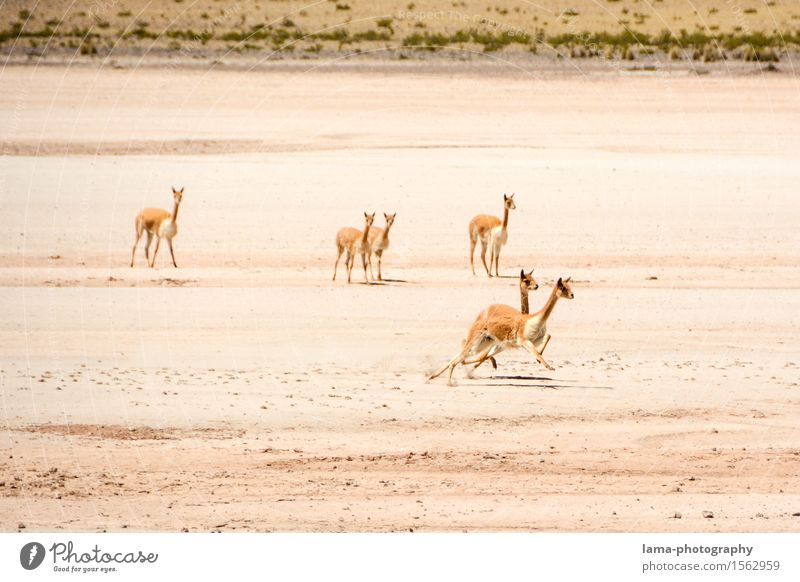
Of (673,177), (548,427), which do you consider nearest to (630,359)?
(548,427)

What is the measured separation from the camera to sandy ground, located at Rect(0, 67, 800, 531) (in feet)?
45.5

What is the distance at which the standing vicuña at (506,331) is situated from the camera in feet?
55.3

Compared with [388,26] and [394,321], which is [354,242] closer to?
[394,321]

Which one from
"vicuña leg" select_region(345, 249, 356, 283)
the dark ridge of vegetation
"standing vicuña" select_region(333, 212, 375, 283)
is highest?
the dark ridge of vegetation

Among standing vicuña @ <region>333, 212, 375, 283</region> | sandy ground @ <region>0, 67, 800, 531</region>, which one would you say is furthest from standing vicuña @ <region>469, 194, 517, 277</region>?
standing vicuña @ <region>333, 212, 375, 283</region>

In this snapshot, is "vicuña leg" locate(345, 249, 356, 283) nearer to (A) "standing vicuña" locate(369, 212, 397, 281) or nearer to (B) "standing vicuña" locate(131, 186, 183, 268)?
(A) "standing vicuña" locate(369, 212, 397, 281)

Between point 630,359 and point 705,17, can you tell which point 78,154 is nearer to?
point 630,359

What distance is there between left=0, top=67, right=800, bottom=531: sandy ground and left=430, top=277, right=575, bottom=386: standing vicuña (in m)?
0.44

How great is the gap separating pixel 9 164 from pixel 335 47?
72.6ft

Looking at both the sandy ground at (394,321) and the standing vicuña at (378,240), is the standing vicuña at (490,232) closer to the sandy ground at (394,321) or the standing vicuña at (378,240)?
the sandy ground at (394,321)

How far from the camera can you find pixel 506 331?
1697 cm

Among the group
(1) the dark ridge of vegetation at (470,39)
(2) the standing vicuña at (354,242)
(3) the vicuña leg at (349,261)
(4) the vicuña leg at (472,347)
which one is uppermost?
(1) the dark ridge of vegetation at (470,39)

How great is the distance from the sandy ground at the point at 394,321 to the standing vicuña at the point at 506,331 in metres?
0.44

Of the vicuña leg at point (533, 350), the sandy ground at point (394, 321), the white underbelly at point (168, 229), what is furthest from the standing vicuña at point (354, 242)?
the vicuña leg at point (533, 350)
